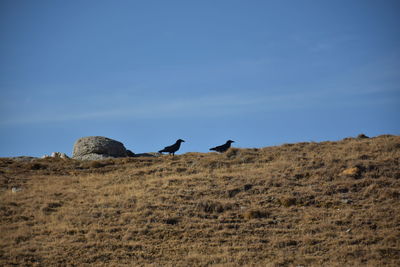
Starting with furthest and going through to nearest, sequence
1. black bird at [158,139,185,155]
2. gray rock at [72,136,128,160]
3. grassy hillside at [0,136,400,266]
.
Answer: gray rock at [72,136,128,160]
black bird at [158,139,185,155]
grassy hillside at [0,136,400,266]

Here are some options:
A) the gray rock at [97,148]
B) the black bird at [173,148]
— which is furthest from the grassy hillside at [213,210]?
the gray rock at [97,148]

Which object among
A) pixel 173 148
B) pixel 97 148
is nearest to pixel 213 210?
pixel 173 148

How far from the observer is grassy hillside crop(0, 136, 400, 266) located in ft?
55.6

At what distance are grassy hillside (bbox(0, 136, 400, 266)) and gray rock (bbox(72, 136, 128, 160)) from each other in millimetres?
4219

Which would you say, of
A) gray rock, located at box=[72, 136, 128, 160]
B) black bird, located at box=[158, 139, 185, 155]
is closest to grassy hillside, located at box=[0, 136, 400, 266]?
black bird, located at box=[158, 139, 185, 155]

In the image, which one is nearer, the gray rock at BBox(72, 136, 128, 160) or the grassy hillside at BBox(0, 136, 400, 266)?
the grassy hillside at BBox(0, 136, 400, 266)

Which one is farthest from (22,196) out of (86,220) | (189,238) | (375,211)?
(375,211)

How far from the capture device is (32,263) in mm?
16391

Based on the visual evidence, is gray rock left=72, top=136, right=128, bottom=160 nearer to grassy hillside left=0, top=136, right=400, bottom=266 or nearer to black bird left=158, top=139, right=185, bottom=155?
grassy hillside left=0, top=136, right=400, bottom=266

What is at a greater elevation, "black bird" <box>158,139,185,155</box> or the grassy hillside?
"black bird" <box>158,139,185,155</box>

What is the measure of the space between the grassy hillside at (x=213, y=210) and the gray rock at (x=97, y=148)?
4219 millimetres

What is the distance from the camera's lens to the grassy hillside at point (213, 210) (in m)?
17.0

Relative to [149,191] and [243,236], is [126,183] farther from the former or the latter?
[243,236]

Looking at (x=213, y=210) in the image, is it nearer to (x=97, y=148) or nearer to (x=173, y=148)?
(x=173, y=148)
